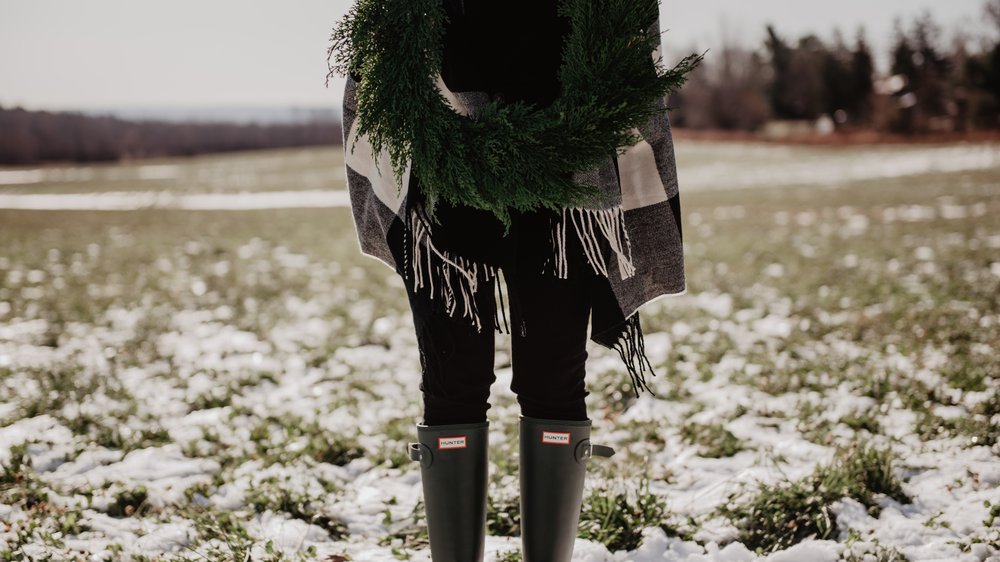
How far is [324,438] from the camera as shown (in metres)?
2.70

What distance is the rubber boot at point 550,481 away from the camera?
61.2 inches

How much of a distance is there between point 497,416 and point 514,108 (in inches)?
77.4

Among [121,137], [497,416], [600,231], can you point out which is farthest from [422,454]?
[121,137]

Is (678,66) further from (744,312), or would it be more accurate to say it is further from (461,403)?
(744,312)

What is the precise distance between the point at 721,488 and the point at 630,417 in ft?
2.46

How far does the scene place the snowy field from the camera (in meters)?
1.99

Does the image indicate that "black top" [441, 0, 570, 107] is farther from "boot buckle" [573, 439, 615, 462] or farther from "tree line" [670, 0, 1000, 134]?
"tree line" [670, 0, 1000, 134]

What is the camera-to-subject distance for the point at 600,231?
4.98ft

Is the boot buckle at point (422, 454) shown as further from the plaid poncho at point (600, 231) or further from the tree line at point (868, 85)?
the tree line at point (868, 85)

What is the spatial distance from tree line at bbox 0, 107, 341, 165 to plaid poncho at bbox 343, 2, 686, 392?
37.9 feet

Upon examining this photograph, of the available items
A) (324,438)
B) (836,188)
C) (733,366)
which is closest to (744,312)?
(733,366)

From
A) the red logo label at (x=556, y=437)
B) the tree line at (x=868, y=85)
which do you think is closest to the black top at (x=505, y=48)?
the red logo label at (x=556, y=437)

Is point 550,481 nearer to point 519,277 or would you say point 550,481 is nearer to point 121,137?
point 519,277

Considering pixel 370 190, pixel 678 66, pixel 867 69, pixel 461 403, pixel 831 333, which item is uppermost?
pixel 867 69
